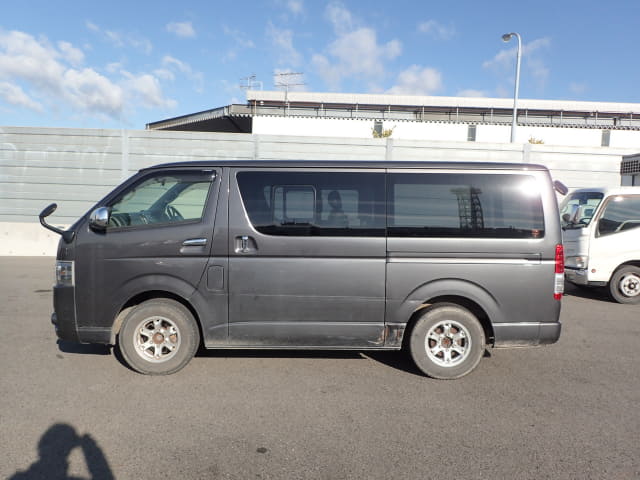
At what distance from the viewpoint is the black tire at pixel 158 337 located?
436cm

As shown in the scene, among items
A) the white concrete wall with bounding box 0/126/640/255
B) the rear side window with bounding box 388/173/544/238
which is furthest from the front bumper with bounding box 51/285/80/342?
the white concrete wall with bounding box 0/126/640/255

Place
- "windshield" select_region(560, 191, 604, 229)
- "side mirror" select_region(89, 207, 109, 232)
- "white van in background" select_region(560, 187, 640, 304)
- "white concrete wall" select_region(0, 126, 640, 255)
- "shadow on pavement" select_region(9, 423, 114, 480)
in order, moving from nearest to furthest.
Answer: "shadow on pavement" select_region(9, 423, 114, 480), "side mirror" select_region(89, 207, 109, 232), "white van in background" select_region(560, 187, 640, 304), "windshield" select_region(560, 191, 604, 229), "white concrete wall" select_region(0, 126, 640, 255)

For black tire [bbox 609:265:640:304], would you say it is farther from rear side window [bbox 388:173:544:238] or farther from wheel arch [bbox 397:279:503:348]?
wheel arch [bbox 397:279:503:348]

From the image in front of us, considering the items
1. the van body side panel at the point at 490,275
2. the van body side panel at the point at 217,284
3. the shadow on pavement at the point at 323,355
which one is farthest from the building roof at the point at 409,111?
the van body side panel at the point at 490,275

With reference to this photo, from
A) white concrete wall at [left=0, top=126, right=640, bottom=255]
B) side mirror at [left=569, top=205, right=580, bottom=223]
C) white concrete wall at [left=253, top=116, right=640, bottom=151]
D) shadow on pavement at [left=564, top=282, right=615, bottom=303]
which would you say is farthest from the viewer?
white concrete wall at [left=253, top=116, right=640, bottom=151]

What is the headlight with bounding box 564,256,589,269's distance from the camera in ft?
26.1

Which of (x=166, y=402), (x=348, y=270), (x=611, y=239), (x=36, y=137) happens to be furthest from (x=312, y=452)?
(x=36, y=137)

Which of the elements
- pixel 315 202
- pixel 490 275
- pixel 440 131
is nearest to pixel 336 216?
pixel 315 202

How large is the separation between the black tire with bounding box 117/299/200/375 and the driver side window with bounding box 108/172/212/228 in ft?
2.66

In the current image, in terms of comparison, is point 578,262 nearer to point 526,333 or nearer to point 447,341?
point 526,333

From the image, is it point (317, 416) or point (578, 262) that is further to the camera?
point (578, 262)

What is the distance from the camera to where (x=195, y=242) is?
432 cm

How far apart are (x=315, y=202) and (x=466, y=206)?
4.71ft

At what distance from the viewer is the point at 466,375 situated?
454 cm
